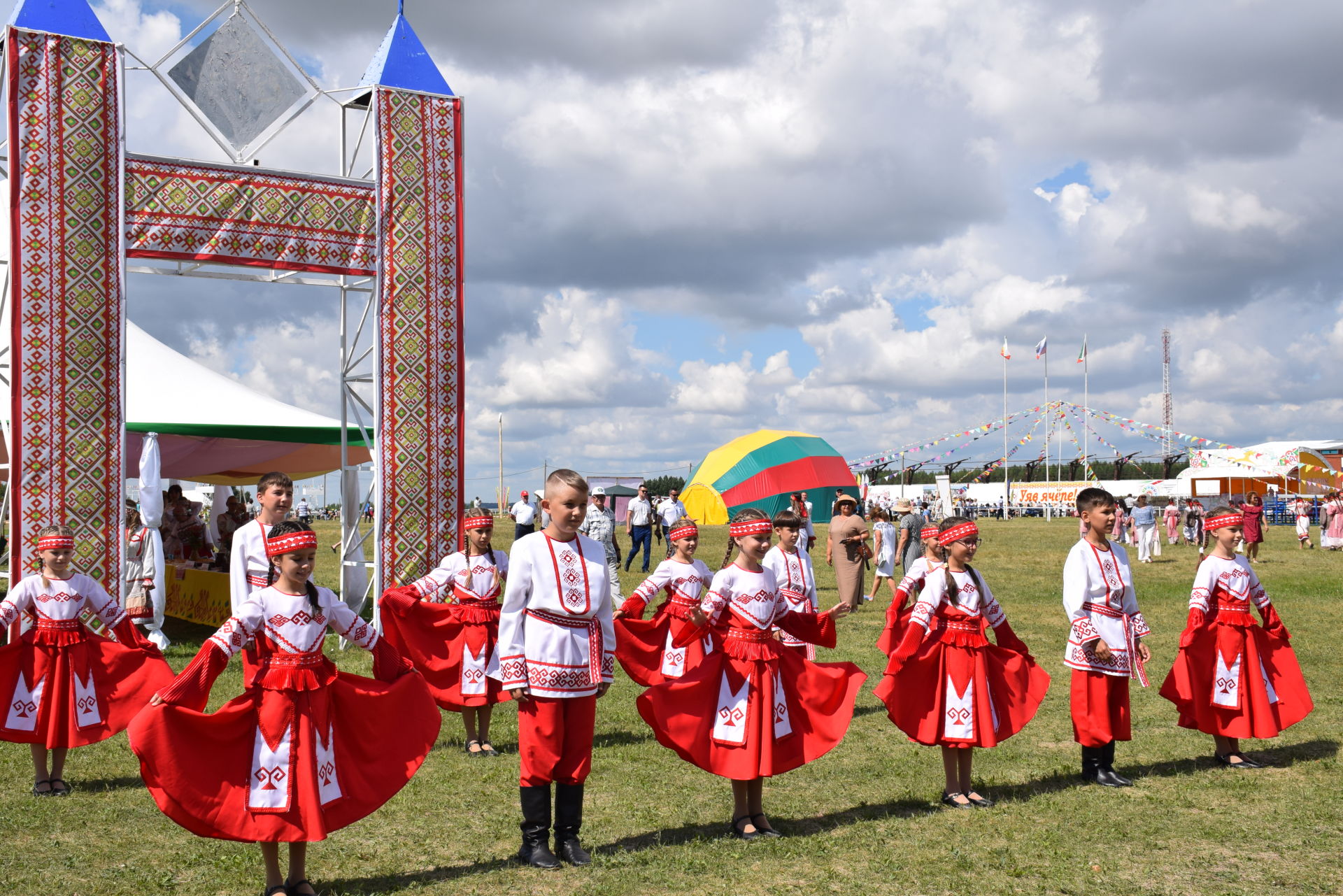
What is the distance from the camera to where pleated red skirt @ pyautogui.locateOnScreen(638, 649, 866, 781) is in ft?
18.1

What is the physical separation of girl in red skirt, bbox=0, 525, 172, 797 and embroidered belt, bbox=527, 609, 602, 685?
3020 millimetres

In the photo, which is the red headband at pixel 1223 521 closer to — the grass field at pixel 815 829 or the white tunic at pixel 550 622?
the grass field at pixel 815 829

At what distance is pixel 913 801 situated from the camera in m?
6.43

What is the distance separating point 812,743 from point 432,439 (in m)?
7.67

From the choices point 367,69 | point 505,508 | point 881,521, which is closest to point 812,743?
point 367,69

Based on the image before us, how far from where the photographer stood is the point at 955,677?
6156 mm

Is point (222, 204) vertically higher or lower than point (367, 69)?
lower

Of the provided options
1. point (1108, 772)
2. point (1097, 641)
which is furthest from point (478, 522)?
point (1108, 772)

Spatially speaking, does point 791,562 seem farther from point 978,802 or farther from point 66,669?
point 66,669

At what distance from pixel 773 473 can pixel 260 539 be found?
2983 centimetres

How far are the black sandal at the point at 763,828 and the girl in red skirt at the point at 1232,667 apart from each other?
3.07 meters

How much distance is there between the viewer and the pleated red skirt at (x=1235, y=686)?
7.09m

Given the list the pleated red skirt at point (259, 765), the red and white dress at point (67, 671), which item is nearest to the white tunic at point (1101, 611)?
the pleated red skirt at point (259, 765)

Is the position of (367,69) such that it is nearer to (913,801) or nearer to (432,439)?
(432,439)
